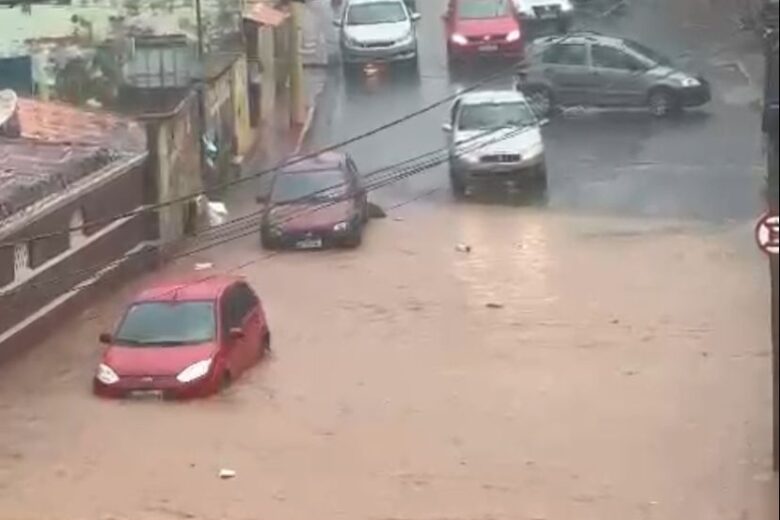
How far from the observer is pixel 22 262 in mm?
24344

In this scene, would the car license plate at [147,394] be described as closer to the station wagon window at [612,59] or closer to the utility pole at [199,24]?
the utility pole at [199,24]

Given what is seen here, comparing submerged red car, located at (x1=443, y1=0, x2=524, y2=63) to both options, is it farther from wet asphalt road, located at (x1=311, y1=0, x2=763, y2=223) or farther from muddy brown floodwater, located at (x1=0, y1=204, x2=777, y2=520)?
muddy brown floodwater, located at (x1=0, y1=204, x2=777, y2=520)

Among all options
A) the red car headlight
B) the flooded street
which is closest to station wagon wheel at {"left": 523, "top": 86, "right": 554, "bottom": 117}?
the flooded street

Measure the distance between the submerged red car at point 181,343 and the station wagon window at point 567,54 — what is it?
1636 centimetres

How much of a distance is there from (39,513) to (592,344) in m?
9.76

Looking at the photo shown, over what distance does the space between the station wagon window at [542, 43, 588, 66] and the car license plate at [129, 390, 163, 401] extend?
740 inches

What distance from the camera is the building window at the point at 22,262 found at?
24.0 meters

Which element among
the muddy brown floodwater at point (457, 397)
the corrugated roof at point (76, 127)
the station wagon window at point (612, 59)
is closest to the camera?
the muddy brown floodwater at point (457, 397)

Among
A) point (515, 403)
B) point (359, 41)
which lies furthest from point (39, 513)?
point (359, 41)

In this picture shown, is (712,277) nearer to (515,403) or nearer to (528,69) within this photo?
(515,403)

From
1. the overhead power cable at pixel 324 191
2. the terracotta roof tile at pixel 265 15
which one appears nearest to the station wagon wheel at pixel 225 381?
the overhead power cable at pixel 324 191

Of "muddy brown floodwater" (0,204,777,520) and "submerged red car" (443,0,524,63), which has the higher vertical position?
"submerged red car" (443,0,524,63)

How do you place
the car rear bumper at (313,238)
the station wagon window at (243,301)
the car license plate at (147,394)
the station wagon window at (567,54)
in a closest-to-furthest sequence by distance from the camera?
the car license plate at (147,394) → the station wagon window at (243,301) → the car rear bumper at (313,238) → the station wagon window at (567,54)

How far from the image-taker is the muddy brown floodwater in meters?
16.8
